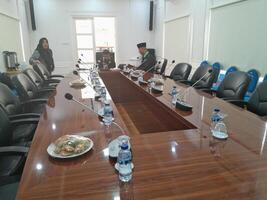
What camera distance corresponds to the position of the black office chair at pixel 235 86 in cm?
241

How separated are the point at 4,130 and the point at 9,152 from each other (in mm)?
309

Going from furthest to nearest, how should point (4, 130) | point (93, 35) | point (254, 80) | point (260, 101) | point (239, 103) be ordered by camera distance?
point (93, 35), point (254, 80), point (239, 103), point (260, 101), point (4, 130)

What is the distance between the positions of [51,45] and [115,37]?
2.03m

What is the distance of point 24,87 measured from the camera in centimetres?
247

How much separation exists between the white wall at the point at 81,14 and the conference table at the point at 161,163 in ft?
18.8

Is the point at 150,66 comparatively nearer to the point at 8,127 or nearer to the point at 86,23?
the point at 86,23

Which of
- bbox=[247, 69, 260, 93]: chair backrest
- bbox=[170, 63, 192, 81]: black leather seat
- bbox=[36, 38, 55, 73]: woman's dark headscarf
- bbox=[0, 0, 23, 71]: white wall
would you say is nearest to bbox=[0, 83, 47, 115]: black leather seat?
bbox=[170, 63, 192, 81]: black leather seat

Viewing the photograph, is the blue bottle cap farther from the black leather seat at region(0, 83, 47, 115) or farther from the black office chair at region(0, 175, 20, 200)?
the black leather seat at region(0, 83, 47, 115)

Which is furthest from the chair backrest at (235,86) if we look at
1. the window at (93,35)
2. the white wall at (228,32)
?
the window at (93,35)

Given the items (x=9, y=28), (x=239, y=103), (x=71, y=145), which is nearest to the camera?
(x=71, y=145)

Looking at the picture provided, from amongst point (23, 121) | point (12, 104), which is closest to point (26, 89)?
point (12, 104)

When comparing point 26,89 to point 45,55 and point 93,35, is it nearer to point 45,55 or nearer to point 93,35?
point 45,55

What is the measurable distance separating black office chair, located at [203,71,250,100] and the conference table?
2.50 feet

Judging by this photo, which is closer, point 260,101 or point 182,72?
point 260,101
